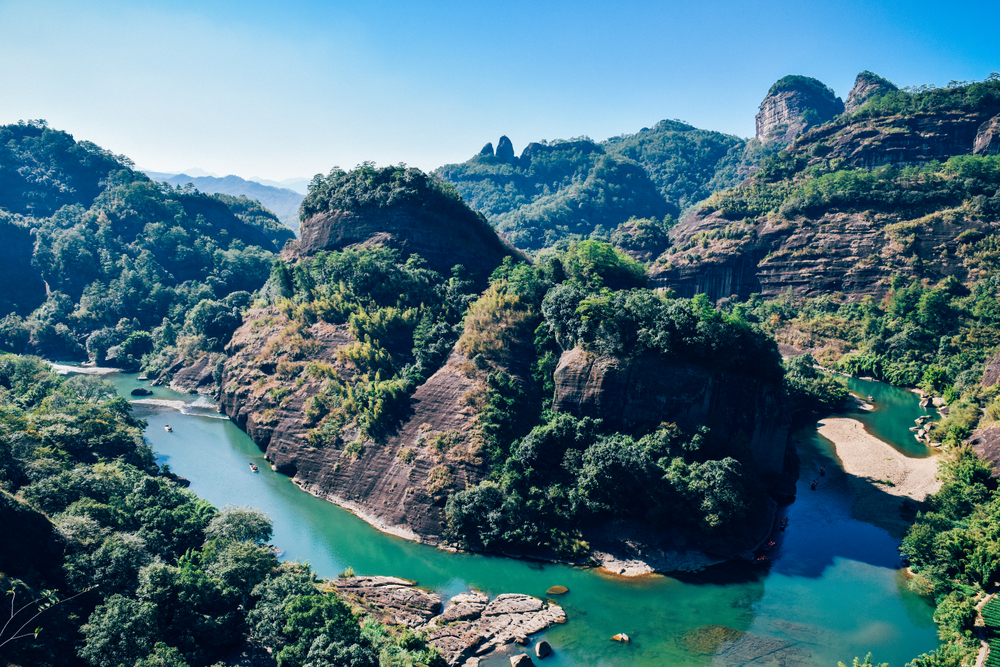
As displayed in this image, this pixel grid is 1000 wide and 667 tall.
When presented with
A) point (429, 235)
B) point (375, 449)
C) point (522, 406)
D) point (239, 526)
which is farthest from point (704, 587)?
point (429, 235)

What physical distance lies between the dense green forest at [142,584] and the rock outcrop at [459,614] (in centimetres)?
171

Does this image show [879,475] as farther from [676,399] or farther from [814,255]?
[814,255]

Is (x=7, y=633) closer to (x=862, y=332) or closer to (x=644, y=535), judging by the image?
(x=644, y=535)

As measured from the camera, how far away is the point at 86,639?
859 inches

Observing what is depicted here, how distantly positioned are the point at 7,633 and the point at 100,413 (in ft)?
87.9

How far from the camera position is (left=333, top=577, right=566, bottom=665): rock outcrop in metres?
27.5

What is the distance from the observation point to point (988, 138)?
85750 mm

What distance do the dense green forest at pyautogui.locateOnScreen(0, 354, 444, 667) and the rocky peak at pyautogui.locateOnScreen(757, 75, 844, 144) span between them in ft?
557

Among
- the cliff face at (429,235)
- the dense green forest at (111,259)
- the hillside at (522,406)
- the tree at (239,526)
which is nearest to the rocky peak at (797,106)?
the cliff face at (429,235)

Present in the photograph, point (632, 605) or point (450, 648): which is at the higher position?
point (632, 605)

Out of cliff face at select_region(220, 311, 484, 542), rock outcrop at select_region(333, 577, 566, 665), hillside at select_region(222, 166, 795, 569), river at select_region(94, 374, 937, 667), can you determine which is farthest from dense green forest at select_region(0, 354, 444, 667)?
hillside at select_region(222, 166, 795, 569)

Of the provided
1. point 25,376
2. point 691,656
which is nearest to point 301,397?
point 25,376

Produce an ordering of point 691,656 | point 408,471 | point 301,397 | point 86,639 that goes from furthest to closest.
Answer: point 301,397 < point 408,471 < point 691,656 < point 86,639

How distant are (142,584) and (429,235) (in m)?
40.4
